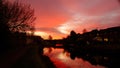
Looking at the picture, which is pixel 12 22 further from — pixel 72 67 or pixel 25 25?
pixel 72 67

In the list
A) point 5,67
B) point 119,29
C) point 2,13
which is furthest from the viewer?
point 119,29

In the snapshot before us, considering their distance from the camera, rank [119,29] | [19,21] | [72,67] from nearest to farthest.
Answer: [72,67], [19,21], [119,29]

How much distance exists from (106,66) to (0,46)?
61.5ft

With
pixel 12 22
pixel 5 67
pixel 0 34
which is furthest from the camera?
pixel 12 22

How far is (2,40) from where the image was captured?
101 ft

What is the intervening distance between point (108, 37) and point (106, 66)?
62500 mm

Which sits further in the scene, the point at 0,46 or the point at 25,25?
the point at 25,25

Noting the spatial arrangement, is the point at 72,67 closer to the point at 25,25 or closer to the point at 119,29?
the point at 25,25

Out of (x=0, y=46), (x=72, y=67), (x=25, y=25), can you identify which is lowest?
(x=72, y=67)

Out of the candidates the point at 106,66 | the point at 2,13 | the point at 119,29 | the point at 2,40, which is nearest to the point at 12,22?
the point at 2,13

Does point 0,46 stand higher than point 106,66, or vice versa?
point 0,46

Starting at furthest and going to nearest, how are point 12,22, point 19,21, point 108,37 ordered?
1. point 108,37
2. point 19,21
3. point 12,22

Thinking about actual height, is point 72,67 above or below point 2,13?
below

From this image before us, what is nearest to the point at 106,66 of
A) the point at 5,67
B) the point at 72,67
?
the point at 72,67
